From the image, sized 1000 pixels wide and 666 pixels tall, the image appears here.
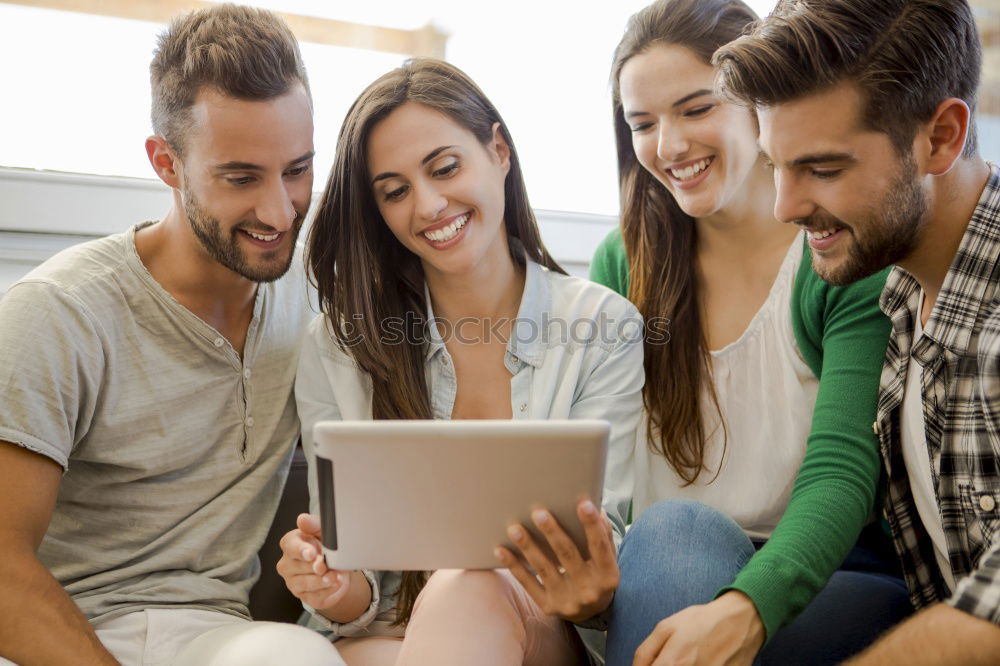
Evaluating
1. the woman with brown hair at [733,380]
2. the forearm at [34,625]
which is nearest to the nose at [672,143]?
the woman with brown hair at [733,380]

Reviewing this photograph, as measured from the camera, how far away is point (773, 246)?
1589mm

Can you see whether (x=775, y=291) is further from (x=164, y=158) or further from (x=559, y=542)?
(x=164, y=158)

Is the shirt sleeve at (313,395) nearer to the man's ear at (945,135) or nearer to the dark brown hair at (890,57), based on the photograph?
the dark brown hair at (890,57)

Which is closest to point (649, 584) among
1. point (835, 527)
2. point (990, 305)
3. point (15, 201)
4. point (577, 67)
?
point (835, 527)

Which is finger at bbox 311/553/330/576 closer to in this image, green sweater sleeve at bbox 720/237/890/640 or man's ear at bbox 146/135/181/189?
green sweater sleeve at bbox 720/237/890/640

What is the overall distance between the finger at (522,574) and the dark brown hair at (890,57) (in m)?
0.66

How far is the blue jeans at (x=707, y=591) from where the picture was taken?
3.73 feet

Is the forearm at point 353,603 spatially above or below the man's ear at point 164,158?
below

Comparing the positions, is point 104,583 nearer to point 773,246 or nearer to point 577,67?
point 773,246

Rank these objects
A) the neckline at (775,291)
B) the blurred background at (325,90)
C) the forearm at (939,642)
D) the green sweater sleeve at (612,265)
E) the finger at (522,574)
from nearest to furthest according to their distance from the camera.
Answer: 1. the forearm at (939,642)
2. the finger at (522,574)
3. the neckline at (775,291)
4. the green sweater sleeve at (612,265)
5. the blurred background at (325,90)

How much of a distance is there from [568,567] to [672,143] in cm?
75

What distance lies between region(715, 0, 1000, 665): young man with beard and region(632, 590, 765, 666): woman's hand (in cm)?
26

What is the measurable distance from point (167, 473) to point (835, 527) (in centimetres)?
94

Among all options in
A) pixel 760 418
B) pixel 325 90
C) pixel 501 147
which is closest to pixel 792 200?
pixel 760 418
